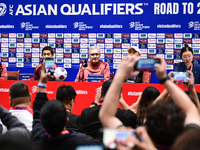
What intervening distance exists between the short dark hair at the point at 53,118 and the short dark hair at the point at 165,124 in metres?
0.63

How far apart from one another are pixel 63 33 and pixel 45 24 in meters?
0.58

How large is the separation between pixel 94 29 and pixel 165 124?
6634 millimetres

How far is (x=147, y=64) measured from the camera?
1.35 metres

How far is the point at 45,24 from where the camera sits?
779 cm

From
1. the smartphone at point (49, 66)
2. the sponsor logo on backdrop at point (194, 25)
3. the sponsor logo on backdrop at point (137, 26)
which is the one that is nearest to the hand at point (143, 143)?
the smartphone at point (49, 66)

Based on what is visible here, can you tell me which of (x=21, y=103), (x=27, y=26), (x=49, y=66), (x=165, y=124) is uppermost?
(x=27, y=26)

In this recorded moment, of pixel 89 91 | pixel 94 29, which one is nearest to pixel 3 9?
pixel 94 29

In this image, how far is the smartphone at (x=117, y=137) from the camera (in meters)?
0.99

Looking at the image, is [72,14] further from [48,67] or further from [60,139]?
[60,139]

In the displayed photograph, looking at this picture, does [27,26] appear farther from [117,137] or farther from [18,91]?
[117,137]

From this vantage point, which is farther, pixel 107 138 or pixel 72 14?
pixel 72 14

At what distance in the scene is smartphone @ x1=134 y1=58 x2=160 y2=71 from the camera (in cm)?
134

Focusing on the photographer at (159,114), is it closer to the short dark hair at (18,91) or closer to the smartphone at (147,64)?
the smartphone at (147,64)

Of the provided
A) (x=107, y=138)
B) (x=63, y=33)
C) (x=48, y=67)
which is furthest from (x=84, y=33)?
(x=107, y=138)
